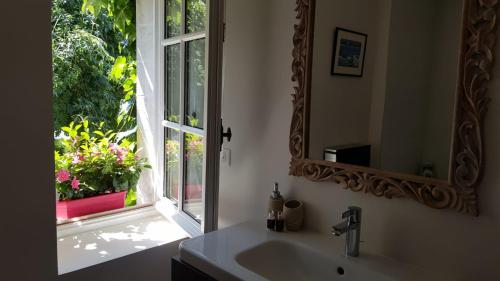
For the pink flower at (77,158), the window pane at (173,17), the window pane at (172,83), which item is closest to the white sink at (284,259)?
the window pane at (172,83)

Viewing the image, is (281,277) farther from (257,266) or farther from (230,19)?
(230,19)

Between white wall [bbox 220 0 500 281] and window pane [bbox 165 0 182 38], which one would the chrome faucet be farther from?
window pane [bbox 165 0 182 38]

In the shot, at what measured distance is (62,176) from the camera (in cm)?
214

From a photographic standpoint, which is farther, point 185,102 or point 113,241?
point 113,241

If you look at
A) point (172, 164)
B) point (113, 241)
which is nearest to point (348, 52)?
point (172, 164)

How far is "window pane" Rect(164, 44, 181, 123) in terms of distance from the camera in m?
1.96

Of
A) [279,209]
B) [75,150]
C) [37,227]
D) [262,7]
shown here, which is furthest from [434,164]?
[75,150]

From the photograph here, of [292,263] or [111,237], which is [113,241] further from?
[292,263]

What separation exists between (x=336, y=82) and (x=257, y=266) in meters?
0.70

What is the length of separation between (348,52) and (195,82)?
0.80 meters

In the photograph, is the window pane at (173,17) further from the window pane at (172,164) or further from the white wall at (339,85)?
the white wall at (339,85)

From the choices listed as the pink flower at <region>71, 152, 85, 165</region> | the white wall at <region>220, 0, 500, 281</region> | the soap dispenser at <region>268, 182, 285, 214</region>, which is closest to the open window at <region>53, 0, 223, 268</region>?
the pink flower at <region>71, 152, 85, 165</region>

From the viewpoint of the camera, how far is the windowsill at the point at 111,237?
1773 millimetres

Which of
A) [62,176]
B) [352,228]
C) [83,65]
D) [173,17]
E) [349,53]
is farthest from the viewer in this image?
[83,65]
